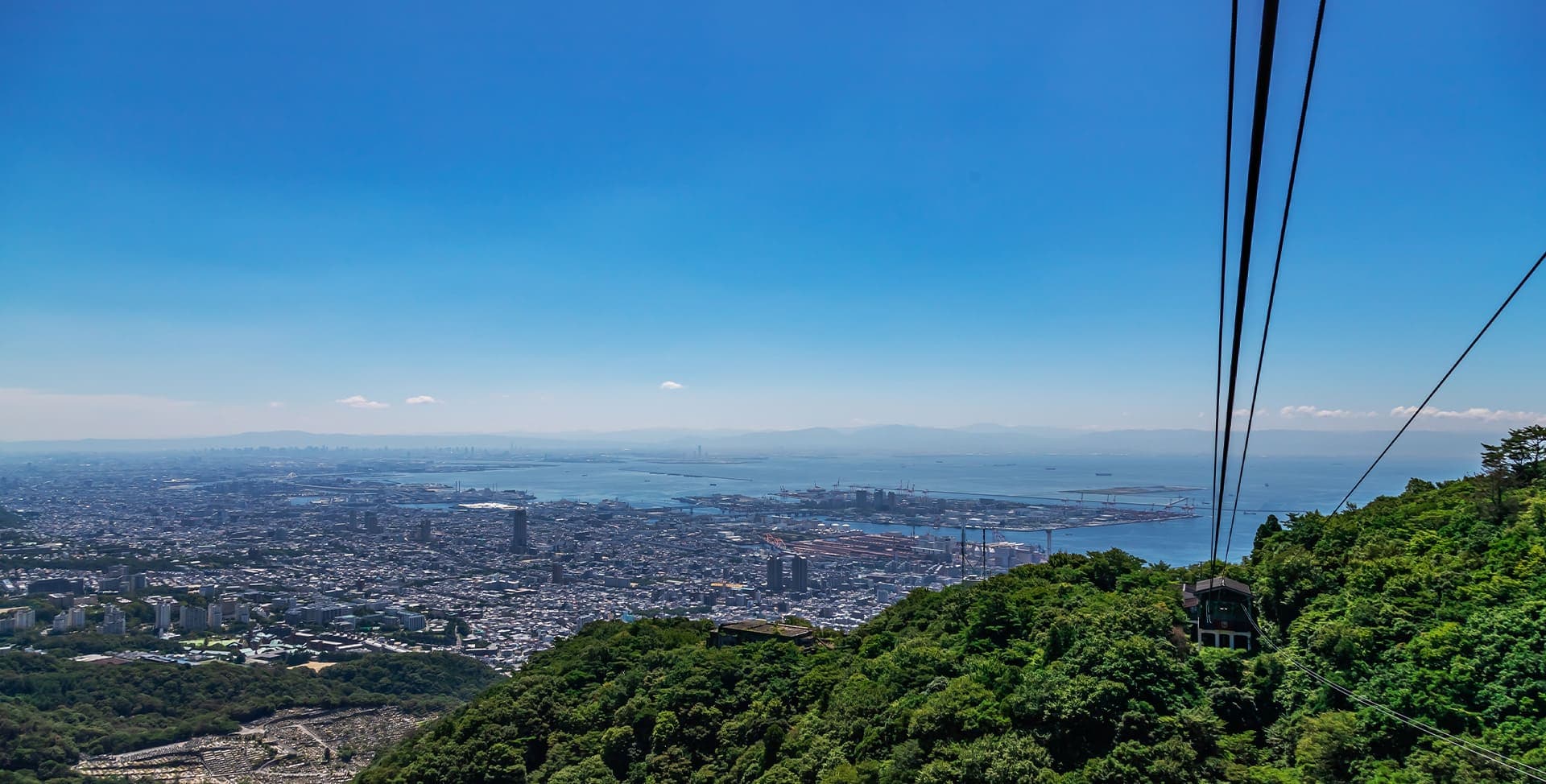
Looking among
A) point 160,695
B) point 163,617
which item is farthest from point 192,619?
point 160,695

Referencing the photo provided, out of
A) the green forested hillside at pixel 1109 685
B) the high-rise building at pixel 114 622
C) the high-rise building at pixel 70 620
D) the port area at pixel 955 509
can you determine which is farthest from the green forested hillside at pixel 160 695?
the port area at pixel 955 509

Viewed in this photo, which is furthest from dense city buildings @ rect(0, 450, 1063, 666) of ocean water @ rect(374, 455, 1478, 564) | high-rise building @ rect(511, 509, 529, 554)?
ocean water @ rect(374, 455, 1478, 564)

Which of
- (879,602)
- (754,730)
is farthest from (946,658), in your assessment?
(879,602)

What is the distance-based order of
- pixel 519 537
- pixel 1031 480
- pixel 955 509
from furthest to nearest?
pixel 1031 480, pixel 955 509, pixel 519 537

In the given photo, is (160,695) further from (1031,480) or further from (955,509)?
(1031,480)

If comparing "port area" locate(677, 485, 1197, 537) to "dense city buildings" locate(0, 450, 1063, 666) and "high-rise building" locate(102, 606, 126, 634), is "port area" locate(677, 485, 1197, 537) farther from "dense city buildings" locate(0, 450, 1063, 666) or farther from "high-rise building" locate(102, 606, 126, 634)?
"high-rise building" locate(102, 606, 126, 634)

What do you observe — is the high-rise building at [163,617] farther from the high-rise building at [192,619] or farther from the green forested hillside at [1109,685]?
the green forested hillside at [1109,685]
